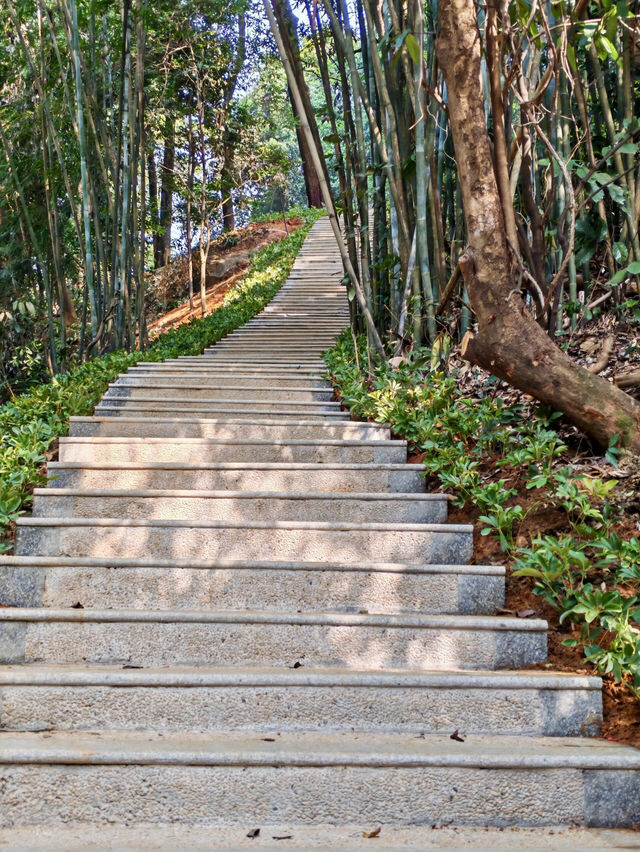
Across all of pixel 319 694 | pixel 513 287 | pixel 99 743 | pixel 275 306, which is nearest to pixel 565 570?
pixel 319 694

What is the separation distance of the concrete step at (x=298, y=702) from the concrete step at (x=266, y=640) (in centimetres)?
18

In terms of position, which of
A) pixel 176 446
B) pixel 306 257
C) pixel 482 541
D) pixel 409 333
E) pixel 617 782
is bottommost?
pixel 617 782

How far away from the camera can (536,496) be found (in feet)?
8.44

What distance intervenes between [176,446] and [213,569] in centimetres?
102

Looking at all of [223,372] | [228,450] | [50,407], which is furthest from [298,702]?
[223,372]

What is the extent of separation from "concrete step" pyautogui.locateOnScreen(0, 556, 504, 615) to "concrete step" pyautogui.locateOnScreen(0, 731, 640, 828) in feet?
2.12

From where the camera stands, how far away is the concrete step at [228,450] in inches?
128

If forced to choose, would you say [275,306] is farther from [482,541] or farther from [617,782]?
[617,782]

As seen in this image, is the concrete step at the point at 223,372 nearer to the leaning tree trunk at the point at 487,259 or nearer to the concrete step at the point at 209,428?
the concrete step at the point at 209,428

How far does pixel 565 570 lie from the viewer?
2160 millimetres

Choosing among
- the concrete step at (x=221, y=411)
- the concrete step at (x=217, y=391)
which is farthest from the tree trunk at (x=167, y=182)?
the concrete step at (x=221, y=411)

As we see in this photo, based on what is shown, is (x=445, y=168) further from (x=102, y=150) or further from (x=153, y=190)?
(x=153, y=190)

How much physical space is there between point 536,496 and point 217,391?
6.97 feet

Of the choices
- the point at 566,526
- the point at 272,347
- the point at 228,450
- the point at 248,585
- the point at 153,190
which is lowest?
the point at 248,585
